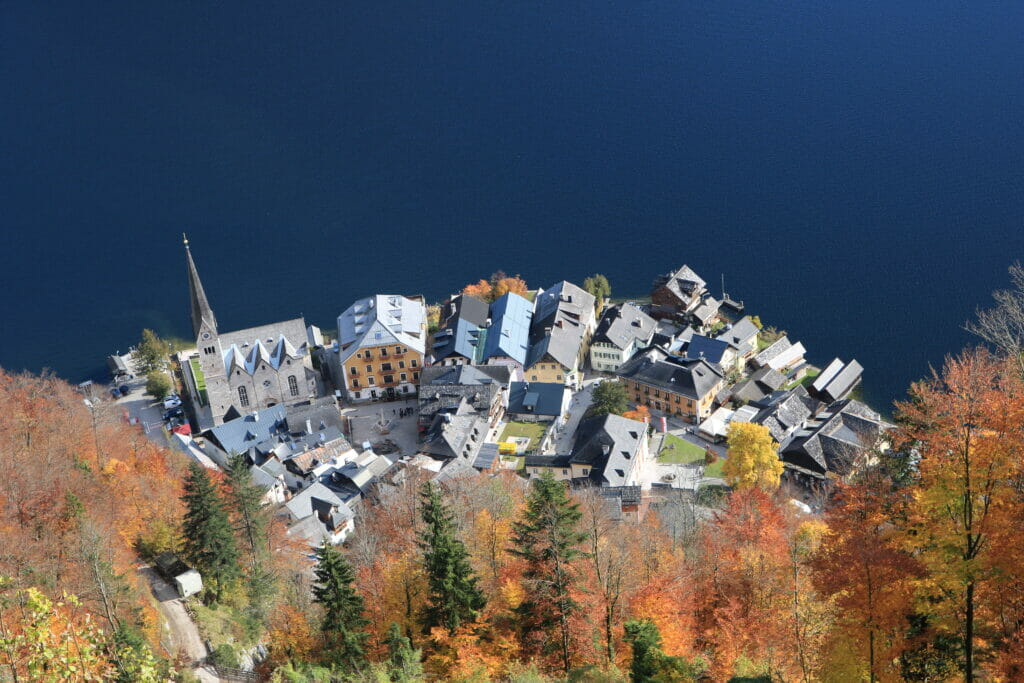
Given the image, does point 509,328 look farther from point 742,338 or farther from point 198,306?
point 198,306

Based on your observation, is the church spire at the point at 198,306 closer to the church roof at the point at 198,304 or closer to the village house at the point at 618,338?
the church roof at the point at 198,304

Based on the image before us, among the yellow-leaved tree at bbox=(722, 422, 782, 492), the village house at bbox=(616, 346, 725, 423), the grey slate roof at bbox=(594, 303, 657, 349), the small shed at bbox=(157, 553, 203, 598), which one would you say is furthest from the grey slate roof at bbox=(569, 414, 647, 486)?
the small shed at bbox=(157, 553, 203, 598)

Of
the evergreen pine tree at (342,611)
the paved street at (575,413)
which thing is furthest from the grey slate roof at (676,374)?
the evergreen pine tree at (342,611)

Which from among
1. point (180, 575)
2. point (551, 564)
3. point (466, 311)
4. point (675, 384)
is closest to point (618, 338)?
point (675, 384)

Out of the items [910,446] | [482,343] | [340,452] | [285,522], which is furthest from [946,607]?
[482,343]

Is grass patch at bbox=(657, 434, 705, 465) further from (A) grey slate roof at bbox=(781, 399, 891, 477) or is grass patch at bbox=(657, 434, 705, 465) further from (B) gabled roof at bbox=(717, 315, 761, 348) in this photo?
(B) gabled roof at bbox=(717, 315, 761, 348)

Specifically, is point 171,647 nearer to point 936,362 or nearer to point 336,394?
point 336,394
